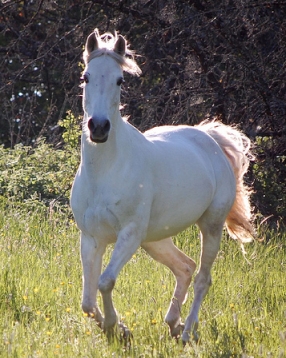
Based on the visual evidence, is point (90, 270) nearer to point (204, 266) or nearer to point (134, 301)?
point (134, 301)

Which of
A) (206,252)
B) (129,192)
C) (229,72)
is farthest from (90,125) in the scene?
(229,72)

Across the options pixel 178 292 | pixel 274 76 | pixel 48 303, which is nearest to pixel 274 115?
pixel 274 76

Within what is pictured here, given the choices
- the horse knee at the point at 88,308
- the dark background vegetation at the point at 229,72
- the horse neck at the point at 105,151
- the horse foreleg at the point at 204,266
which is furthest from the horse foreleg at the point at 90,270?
the dark background vegetation at the point at 229,72

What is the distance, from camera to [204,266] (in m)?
5.81

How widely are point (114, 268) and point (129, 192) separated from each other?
1.80 feet

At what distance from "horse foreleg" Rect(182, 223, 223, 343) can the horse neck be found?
4.46 feet

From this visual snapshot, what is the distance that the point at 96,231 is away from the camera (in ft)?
15.9

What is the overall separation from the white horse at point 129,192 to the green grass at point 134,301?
23 centimetres

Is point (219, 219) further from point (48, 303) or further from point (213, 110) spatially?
point (213, 110)

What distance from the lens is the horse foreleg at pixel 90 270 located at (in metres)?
4.84

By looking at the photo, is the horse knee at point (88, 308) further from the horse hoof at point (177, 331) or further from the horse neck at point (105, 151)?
the horse neck at point (105, 151)

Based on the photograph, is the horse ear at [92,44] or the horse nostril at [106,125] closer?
the horse nostril at [106,125]

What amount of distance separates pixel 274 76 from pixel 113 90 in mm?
4563

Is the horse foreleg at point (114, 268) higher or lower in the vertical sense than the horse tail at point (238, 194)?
lower
